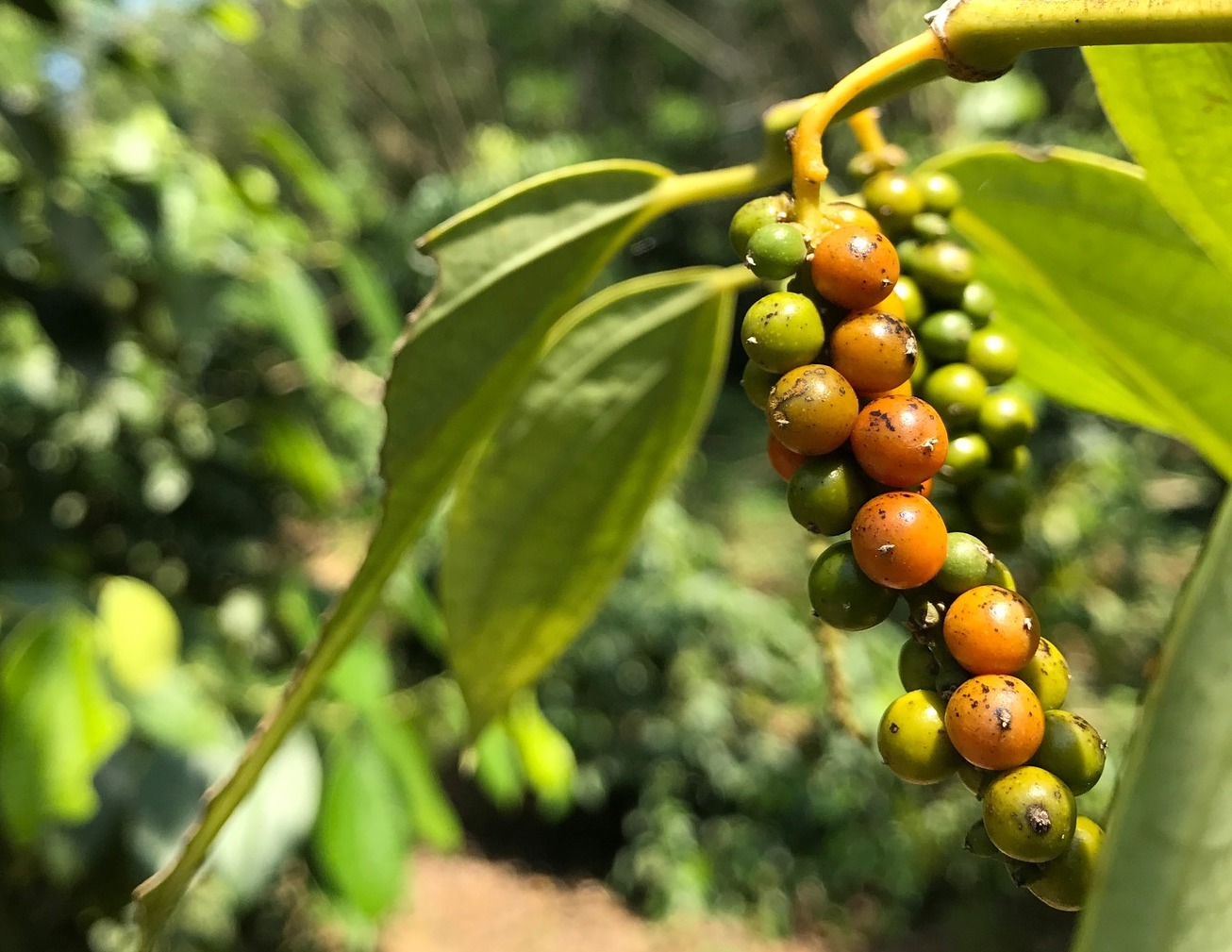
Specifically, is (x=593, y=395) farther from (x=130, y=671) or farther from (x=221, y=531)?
(x=221, y=531)

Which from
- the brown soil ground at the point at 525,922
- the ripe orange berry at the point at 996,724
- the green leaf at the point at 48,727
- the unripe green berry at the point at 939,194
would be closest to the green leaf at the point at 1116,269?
the unripe green berry at the point at 939,194

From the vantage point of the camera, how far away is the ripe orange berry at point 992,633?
18cm

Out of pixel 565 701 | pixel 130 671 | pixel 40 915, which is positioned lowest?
pixel 565 701

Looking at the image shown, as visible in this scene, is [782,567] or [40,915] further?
[782,567]

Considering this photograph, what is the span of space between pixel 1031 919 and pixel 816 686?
2.12 feet

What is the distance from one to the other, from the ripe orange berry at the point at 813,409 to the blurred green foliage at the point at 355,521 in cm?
14

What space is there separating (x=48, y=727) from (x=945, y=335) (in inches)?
20.3

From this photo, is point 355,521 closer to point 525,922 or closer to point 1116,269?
point 525,922

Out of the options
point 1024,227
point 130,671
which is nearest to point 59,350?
point 130,671

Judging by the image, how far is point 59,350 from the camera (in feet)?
2.70

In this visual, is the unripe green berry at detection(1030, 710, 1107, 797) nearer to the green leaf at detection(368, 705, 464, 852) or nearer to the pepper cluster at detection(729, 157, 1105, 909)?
the pepper cluster at detection(729, 157, 1105, 909)

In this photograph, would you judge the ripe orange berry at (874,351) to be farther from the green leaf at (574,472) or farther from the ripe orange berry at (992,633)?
the green leaf at (574,472)

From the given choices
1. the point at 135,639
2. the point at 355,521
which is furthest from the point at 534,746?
the point at 355,521

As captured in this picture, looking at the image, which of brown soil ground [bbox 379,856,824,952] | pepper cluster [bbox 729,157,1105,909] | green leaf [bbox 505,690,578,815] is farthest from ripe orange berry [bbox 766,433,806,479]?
brown soil ground [bbox 379,856,824,952]
